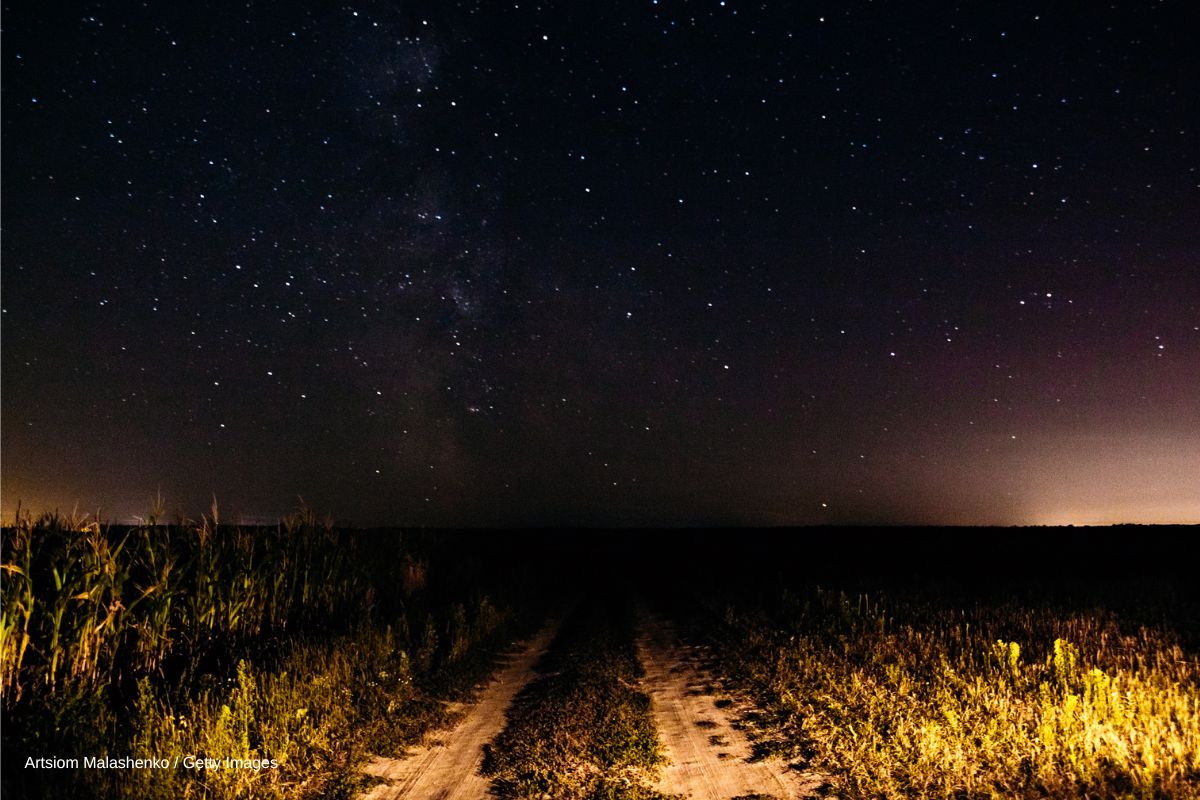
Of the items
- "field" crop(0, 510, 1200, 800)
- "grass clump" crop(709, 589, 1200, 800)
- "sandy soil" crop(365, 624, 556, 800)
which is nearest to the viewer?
"grass clump" crop(709, 589, 1200, 800)

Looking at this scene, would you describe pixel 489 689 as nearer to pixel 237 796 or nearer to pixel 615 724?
pixel 615 724

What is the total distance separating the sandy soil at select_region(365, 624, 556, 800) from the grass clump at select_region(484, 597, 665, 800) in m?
0.15

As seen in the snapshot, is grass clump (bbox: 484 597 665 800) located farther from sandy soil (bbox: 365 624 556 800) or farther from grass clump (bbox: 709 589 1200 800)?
grass clump (bbox: 709 589 1200 800)

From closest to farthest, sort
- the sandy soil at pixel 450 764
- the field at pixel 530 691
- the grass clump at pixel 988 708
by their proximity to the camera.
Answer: the grass clump at pixel 988 708
the field at pixel 530 691
the sandy soil at pixel 450 764

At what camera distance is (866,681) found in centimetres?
788

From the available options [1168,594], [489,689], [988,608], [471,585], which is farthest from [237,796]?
[1168,594]

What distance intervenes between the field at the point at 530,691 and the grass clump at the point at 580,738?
0.04 m

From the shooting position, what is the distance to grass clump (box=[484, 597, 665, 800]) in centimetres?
550

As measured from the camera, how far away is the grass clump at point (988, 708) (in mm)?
5102

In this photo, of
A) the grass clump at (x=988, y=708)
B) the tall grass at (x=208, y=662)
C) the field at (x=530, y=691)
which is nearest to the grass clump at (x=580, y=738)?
the field at (x=530, y=691)

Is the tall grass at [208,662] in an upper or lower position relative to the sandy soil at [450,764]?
upper

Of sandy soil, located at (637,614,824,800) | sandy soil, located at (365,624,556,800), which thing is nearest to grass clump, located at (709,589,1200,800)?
sandy soil, located at (637,614,824,800)

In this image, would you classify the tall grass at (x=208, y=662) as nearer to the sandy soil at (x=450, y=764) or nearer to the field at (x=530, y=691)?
the field at (x=530, y=691)

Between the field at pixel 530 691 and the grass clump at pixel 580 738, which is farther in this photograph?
the grass clump at pixel 580 738
